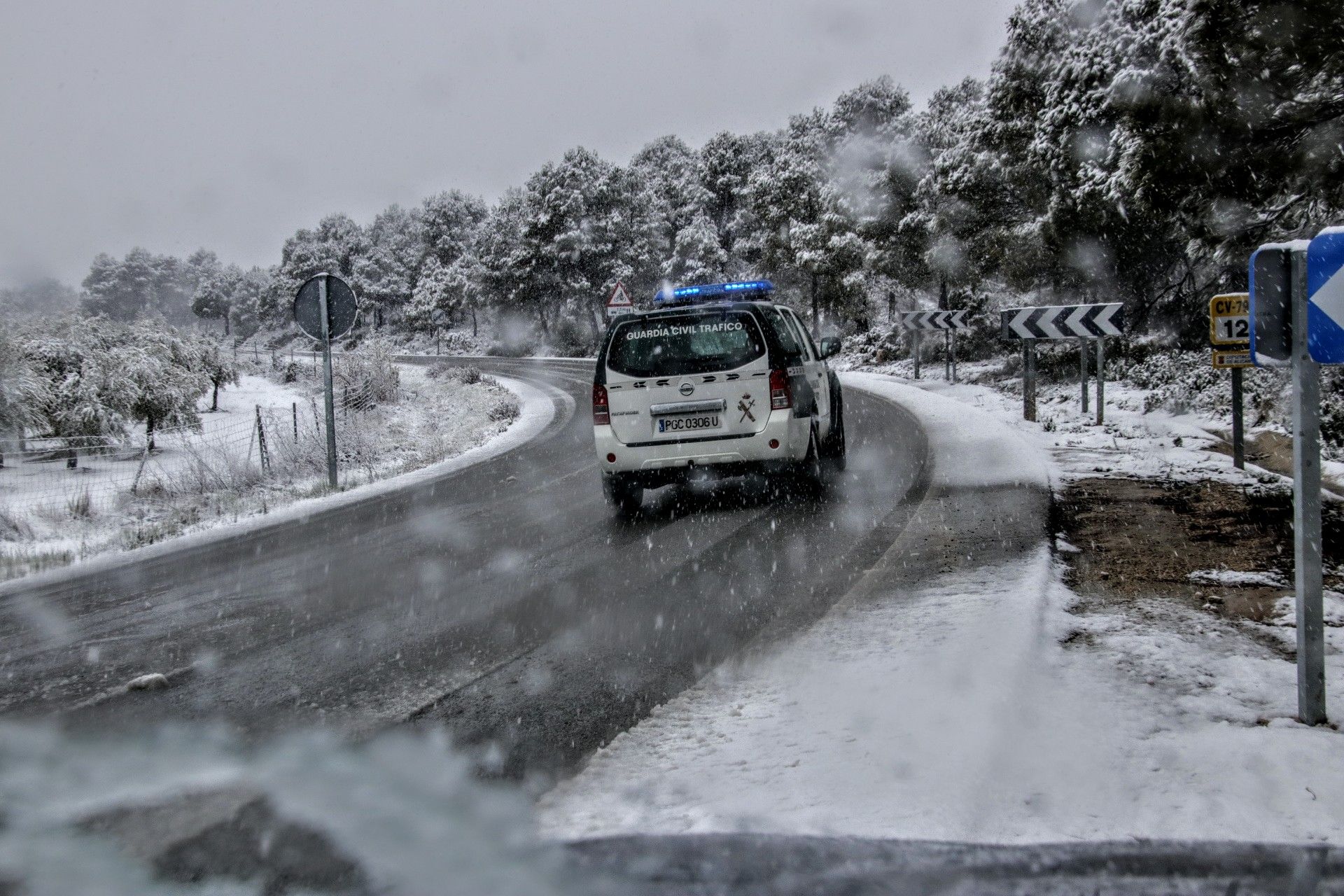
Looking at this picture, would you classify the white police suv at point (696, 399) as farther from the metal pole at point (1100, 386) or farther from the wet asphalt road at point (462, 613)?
the metal pole at point (1100, 386)

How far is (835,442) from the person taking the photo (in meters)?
10.5

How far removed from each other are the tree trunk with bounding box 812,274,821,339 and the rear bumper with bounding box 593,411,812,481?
31.8 m

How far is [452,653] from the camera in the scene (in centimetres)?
502

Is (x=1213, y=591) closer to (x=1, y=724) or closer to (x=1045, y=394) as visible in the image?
(x=1, y=724)

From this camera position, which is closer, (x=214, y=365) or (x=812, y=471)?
(x=812, y=471)

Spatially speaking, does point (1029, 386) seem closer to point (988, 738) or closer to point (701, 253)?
point (988, 738)

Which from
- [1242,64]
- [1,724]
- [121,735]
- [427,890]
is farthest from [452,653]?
[1242,64]

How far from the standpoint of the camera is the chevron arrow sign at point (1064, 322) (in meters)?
13.1

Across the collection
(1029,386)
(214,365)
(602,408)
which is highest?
(214,365)

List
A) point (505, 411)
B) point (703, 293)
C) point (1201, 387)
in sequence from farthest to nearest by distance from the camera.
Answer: point (505, 411) → point (1201, 387) → point (703, 293)

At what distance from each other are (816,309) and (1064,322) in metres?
27.5

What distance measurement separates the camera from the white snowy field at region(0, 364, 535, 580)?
10.2 meters

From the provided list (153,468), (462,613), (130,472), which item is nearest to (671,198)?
(153,468)

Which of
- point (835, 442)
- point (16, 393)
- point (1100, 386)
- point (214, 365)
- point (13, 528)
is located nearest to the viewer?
point (835, 442)
